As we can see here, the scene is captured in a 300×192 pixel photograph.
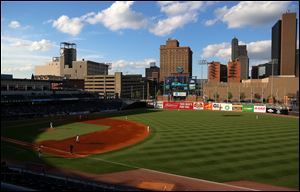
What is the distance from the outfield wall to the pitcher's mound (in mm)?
64627

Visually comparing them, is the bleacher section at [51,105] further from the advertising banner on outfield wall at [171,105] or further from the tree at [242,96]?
the tree at [242,96]

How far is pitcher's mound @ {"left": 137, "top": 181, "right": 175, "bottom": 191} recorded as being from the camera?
2220 cm

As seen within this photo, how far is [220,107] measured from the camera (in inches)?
3770

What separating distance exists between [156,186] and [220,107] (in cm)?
7535

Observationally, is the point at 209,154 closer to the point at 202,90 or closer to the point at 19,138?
the point at 19,138

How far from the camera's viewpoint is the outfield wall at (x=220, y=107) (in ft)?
280

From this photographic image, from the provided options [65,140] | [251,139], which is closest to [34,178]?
[65,140]

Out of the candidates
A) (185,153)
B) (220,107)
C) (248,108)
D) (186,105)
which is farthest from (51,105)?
(185,153)

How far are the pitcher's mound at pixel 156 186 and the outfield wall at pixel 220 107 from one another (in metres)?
64.6

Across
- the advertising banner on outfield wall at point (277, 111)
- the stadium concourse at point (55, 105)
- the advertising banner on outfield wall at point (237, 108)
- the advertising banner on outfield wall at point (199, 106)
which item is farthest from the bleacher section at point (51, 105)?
the advertising banner on outfield wall at point (277, 111)

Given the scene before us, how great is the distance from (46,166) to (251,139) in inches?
965

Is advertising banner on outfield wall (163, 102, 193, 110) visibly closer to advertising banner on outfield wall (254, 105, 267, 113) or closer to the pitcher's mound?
advertising banner on outfield wall (254, 105, 267, 113)

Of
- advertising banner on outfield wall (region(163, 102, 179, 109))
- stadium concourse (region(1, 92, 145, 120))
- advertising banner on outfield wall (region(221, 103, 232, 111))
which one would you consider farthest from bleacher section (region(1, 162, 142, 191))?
advertising banner on outfield wall (region(163, 102, 179, 109))

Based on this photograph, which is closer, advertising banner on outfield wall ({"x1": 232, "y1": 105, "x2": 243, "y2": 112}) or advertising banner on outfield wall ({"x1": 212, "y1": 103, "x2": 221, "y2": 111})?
advertising banner on outfield wall ({"x1": 232, "y1": 105, "x2": 243, "y2": 112})
